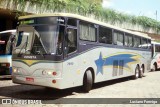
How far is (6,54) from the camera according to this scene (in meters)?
15.6

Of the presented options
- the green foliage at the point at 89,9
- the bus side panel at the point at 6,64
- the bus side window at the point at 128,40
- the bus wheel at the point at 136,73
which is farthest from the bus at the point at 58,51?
the green foliage at the point at 89,9

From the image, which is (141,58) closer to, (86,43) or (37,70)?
(86,43)

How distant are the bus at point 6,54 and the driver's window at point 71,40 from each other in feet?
21.1

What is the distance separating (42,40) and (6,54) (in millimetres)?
6847

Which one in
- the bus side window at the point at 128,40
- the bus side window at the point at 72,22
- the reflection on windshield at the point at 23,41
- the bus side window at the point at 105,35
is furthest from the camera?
the bus side window at the point at 128,40

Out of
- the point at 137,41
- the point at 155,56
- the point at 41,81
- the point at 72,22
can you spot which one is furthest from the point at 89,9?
the point at 41,81

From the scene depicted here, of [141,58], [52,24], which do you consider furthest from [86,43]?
[141,58]

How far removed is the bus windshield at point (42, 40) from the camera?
9.34 m

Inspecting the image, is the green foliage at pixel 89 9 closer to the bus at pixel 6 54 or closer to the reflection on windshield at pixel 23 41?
the bus at pixel 6 54

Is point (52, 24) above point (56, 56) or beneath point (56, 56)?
above

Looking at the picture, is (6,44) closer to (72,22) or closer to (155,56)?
(72,22)

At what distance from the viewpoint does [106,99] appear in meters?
10.0

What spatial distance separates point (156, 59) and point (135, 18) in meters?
6.75

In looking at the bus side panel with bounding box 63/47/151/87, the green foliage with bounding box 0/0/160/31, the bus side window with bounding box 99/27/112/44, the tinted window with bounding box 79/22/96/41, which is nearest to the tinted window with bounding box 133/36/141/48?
the bus side panel with bounding box 63/47/151/87
